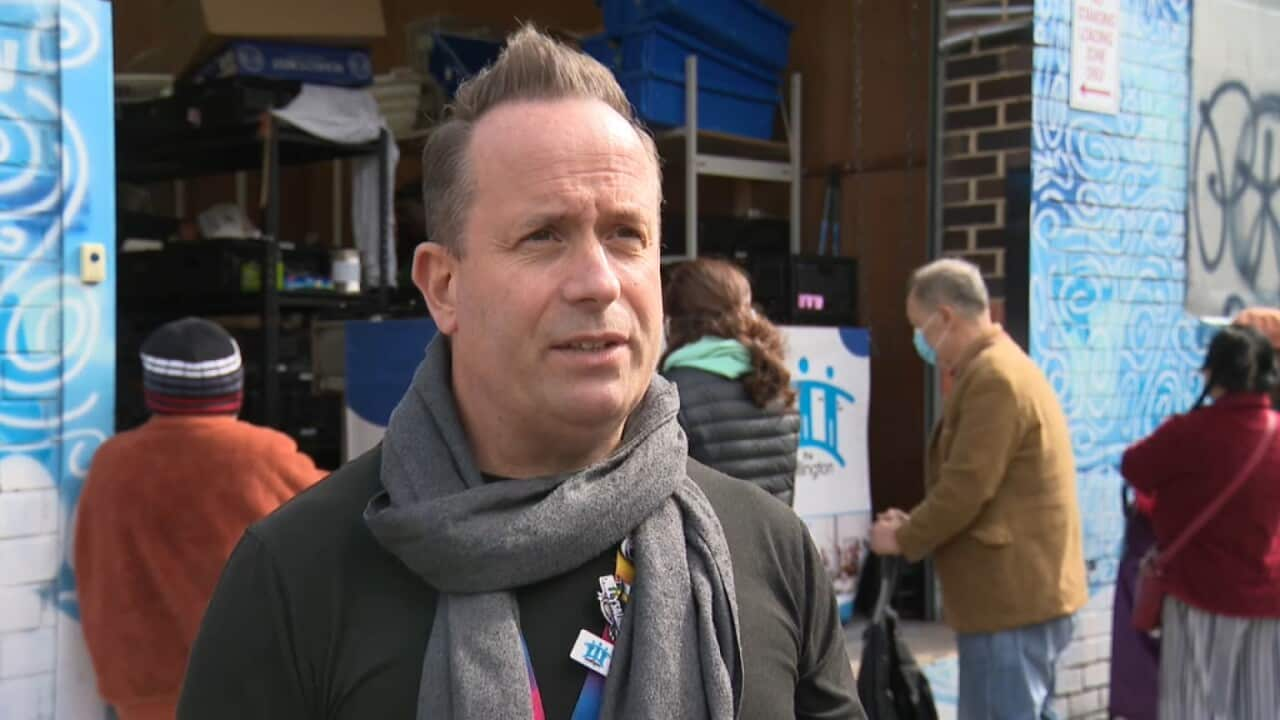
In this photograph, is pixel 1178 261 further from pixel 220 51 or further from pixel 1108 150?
pixel 220 51

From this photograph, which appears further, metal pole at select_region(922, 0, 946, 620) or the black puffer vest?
metal pole at select_region(922, 0, 946, 620)

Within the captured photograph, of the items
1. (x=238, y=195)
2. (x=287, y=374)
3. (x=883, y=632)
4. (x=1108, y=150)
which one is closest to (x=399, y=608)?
(x=883, y=632)

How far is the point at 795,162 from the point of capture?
7824 mm

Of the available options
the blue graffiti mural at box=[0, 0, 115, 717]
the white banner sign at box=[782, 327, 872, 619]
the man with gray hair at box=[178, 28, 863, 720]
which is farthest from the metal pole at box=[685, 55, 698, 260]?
the man with gray hair at box=[178, 28, 863, 720]

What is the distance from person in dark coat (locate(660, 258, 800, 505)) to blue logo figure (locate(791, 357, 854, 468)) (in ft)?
5.88

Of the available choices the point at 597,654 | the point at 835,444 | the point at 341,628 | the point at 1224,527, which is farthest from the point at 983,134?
the point at 341,628

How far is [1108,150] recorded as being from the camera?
5.98 metres

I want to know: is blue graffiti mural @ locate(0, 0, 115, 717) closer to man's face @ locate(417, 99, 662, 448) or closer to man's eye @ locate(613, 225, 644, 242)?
man's face @ locate(417, 99, 662, 448)

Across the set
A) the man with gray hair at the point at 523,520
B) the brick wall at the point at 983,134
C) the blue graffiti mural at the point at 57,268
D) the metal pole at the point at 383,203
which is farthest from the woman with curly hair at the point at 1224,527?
the metal pole at the point at 383,203

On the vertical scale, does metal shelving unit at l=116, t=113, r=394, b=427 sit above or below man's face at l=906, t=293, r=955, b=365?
above

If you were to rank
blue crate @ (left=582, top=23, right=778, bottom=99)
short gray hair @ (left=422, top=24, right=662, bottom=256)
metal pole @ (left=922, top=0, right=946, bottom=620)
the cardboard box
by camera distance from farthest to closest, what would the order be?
1. blue crate @ (left=582, top=23, right=778, bottom=99)
2. the cardboard box
3. metal pole @ (left=922, top=0, right=946, bottom=620)
4. short gray hair @ (left=422, top=24, right=662, bottom=256)

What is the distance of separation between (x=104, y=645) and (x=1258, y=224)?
20.2 feet

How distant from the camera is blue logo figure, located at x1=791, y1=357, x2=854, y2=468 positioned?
5.99m

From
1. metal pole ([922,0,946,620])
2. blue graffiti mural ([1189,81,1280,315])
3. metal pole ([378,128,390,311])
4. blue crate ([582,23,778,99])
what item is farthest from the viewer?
metal pole ([378,128,390,311])
